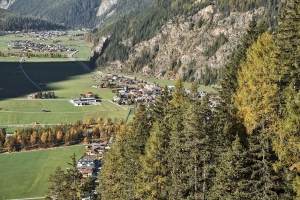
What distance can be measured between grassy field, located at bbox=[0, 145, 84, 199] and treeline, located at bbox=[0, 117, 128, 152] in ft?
15.3

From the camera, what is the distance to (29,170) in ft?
291

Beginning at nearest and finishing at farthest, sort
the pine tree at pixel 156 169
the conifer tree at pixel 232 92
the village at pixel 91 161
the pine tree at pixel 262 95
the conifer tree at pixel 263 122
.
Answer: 1. the conifer tree at pixel 263 122
2. the pine tree at pixel 262 95
3. the conifer tree at pixel 232 92
4. the pine tree at pixel 156 169
5. the village at pixel 91 161

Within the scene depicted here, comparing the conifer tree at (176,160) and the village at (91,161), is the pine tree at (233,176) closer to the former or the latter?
the conifer tree at (176,160)

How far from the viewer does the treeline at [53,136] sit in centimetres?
10565

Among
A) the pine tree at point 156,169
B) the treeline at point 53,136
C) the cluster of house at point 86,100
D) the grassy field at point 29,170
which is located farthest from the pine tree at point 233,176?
the cluster of house at point 86,100

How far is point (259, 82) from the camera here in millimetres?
29078

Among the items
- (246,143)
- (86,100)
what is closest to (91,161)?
(246,143)

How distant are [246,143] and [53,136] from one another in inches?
3464

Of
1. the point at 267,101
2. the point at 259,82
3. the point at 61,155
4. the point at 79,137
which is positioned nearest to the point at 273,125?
the point at 267,101

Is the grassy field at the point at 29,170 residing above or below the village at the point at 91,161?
below

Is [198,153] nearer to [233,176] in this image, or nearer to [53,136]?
[233,176]

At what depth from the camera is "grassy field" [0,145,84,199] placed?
76.6 m

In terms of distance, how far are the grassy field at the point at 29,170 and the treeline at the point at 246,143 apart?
47058mm

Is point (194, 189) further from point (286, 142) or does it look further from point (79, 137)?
point (79, 137)
